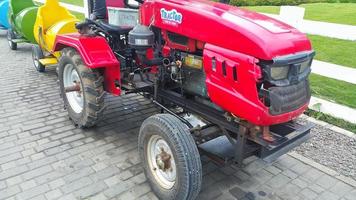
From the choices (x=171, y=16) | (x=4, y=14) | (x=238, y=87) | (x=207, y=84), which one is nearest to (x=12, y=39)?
(x=4, y=14)

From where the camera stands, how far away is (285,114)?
2.64 meters

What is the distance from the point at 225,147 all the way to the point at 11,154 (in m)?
2.24

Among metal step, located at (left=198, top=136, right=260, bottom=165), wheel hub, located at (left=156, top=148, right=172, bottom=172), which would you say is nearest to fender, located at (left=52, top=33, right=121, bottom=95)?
wheel hub, located at (left=156, top=148, right=172, bottom=172)

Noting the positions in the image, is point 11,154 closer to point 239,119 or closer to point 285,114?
point 239,119

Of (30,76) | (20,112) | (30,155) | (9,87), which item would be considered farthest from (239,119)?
(30,76)

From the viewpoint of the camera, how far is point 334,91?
5.31 m

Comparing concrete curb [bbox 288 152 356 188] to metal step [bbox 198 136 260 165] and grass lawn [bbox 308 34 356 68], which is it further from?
grass lawn [bbox 308 34 356 68]

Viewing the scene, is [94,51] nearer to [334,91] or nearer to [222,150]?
[222,150]

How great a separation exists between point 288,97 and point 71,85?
2.88m

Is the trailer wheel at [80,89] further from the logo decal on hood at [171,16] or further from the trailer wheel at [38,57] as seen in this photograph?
the trailer wheel at [38,57]

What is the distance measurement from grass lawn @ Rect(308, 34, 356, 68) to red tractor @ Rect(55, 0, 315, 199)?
3651mm

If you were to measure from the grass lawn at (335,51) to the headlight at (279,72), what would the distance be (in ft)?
12.8

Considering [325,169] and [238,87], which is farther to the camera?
[325,169]

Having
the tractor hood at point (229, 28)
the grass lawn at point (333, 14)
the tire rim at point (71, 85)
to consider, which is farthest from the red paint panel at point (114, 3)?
the grass lawn at point (333, 14)
